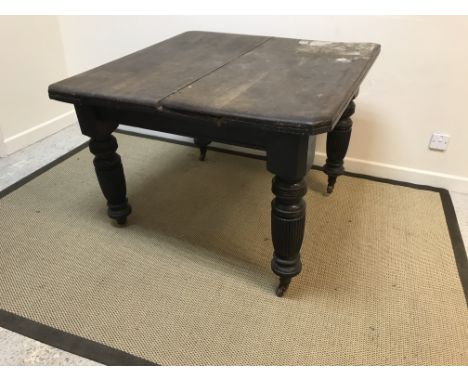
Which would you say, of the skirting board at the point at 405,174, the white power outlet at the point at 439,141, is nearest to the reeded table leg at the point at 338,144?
the skirting board at the point at 405,174

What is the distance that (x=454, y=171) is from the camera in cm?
188

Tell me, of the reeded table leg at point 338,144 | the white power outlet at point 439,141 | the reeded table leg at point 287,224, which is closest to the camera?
the reeded table leg at point 287,224

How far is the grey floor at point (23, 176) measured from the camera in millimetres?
1114

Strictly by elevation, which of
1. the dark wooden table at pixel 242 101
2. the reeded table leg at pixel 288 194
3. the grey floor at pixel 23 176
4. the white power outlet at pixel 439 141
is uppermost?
the dark wooden table at pixel 242 101

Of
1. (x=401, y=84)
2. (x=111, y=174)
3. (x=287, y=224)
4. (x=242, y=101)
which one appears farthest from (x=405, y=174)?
(x=111, y=174)

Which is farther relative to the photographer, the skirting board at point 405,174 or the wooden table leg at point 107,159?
the skirting board at point 405,174

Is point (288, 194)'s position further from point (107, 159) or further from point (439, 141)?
point (439, 141)

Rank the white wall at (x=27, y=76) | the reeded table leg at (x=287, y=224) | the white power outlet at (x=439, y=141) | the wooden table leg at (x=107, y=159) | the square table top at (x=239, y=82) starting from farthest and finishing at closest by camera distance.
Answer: the white wall at (x=27, y=76) → the white power outlet at (x=439, y=141) → the wooden table leg at (x=107, y=159) → the reeded table leg at (x=287, y=224) → the square table top at (x=239, y=82)

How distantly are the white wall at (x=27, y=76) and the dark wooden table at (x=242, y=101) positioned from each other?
1.11 m

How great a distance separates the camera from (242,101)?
1.05 meters

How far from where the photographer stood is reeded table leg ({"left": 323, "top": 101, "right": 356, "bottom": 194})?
165 centimetres

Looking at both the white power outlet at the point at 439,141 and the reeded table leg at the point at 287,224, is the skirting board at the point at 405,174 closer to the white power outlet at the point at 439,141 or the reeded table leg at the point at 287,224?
the white power outlet at the point at 439,141

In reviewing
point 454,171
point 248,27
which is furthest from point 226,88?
point 454,171
